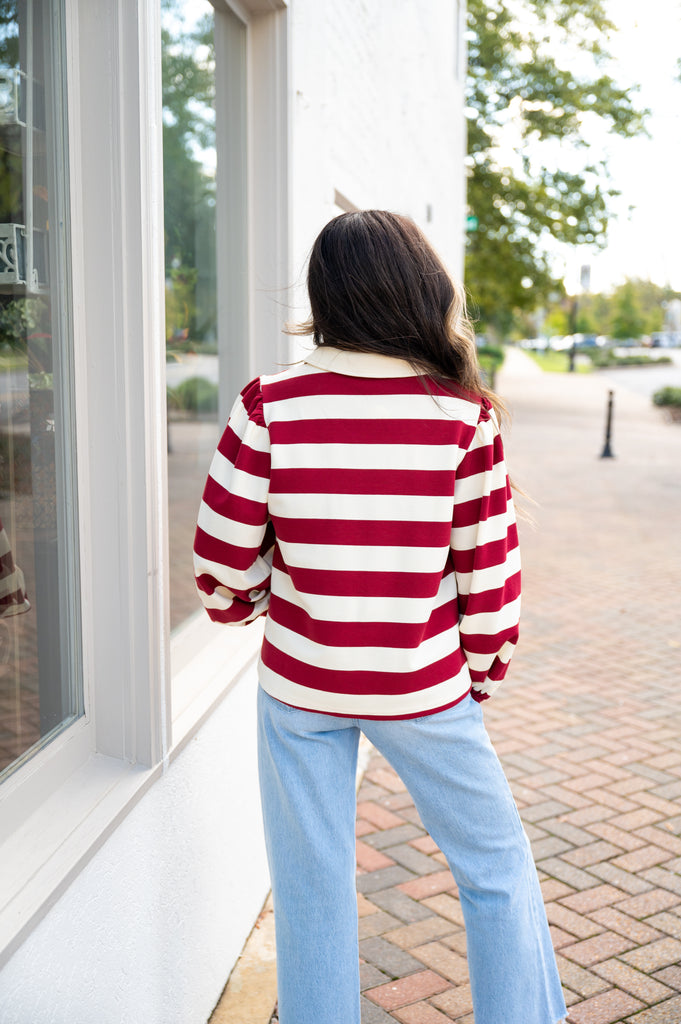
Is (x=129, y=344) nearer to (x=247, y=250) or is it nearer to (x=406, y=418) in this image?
(x=406, y=418)

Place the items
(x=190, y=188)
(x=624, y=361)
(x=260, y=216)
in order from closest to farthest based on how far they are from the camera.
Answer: (x=260, y=216)
(x=190, y=188)
(x=624, y=361)

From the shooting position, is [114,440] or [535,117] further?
[535,117]

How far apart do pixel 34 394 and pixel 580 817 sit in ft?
8.81

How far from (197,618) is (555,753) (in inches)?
76.2

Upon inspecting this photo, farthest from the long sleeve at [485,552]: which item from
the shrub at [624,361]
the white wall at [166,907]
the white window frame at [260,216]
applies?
the shrub at [624,361]

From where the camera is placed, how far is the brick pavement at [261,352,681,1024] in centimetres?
271

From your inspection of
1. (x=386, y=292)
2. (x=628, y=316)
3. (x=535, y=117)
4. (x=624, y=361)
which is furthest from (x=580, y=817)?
(x=628, y=316)

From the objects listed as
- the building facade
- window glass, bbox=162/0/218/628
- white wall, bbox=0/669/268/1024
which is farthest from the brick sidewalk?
window glass, bbox=162/0/218/628

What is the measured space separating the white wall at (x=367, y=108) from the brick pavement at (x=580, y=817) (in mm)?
1887

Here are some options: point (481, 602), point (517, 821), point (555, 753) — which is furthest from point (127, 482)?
point (555, 753)

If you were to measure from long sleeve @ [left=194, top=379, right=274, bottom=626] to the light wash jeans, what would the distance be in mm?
251

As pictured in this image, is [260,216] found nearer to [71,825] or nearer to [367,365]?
[367,365]

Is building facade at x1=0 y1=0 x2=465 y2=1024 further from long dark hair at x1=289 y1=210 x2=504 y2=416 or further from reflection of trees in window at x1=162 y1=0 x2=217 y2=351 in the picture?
reflection of trees in window at x1=162 y1=0 x2=217 y2=351

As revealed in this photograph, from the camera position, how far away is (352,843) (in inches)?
76.4
